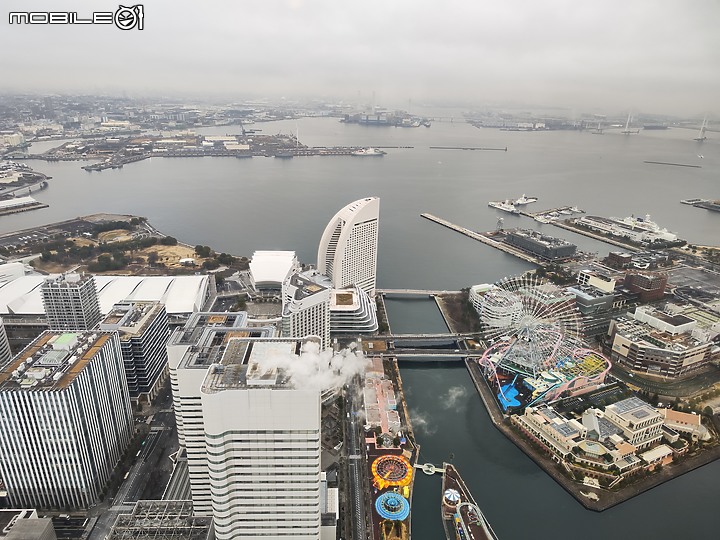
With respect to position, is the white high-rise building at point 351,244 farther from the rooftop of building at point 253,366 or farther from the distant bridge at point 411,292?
the rooftop of building at point 253,366

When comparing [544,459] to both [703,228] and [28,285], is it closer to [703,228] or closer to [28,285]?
[28,285]

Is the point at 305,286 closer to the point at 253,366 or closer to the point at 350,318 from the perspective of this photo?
the point at 350,318

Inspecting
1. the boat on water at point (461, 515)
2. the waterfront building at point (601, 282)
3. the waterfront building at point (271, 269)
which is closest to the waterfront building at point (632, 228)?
the waterfront building at point (601, 282)

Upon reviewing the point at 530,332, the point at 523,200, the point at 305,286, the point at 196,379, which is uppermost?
the point at 196,379

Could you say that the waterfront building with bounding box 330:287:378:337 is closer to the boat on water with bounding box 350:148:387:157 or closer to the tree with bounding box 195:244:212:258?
the tree with bounding box 195:244:212:258

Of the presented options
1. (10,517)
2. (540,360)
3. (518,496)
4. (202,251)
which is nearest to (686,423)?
(540,360)

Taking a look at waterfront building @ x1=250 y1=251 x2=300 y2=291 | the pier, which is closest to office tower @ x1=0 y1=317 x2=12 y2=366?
waterfront building @ x1=250 y1=251 x2=300 y2=291
